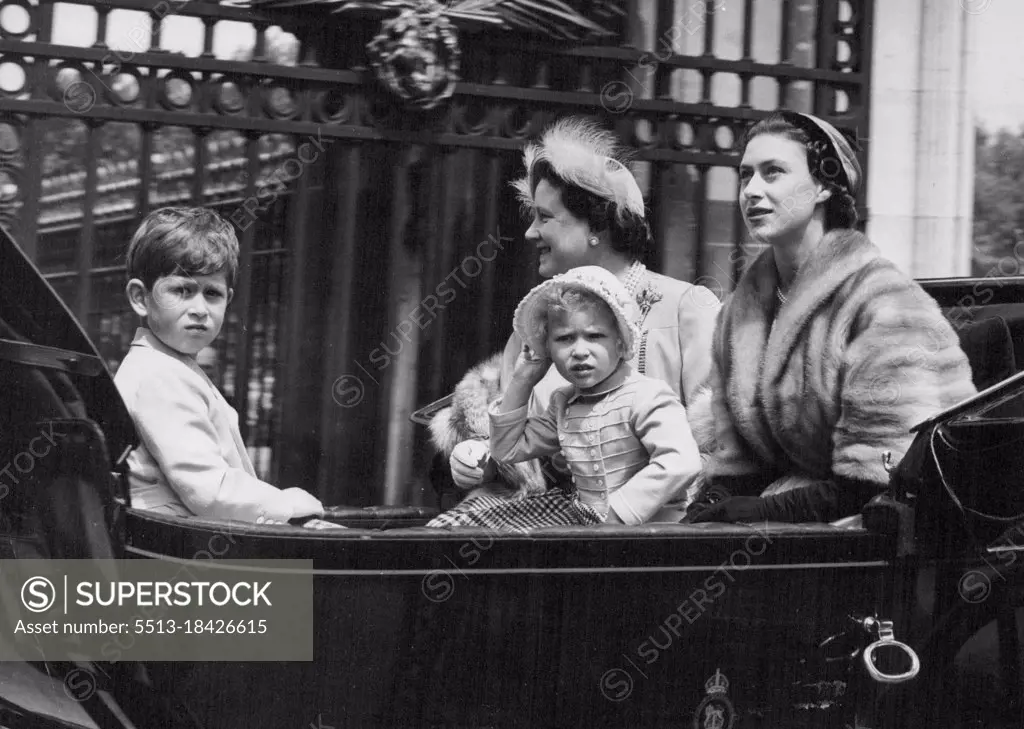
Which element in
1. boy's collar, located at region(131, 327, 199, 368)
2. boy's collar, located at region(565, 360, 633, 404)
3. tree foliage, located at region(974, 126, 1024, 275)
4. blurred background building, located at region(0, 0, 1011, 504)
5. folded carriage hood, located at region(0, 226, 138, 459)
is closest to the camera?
folded carriage hood, located at region(0, 226, 138, 459)

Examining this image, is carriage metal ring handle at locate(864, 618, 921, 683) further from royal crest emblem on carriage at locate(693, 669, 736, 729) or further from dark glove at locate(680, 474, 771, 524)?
dark glove at locate(680, 474, 771, 524)

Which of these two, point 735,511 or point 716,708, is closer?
point 716,708

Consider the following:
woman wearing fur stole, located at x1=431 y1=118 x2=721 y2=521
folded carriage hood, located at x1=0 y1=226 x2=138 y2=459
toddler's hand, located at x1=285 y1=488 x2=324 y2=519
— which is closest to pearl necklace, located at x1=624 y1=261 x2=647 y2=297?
woman wearing fur stole, located at x1=431 y1=118 x2=721 y2=521

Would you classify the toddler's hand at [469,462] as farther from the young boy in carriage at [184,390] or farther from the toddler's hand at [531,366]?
the young boy in carriage at [184,390]

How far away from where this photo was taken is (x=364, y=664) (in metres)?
2.30

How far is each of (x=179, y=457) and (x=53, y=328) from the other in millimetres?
415

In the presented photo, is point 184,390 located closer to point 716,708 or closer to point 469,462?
point 469,462

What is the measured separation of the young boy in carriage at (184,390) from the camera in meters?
2.61

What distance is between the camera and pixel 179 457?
2.60m

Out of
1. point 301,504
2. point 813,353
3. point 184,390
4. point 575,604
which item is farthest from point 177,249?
point 813,353

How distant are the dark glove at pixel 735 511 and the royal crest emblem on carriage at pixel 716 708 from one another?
0.46 meters

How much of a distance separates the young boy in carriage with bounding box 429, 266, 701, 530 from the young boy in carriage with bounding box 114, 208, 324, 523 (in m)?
0.53

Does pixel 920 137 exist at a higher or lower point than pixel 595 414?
higher

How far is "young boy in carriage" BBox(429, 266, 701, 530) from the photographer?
290 cm
